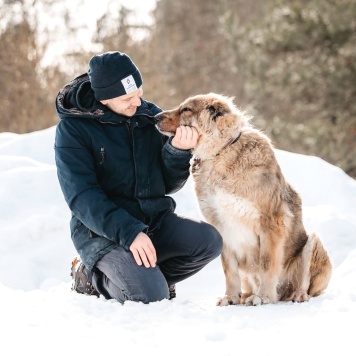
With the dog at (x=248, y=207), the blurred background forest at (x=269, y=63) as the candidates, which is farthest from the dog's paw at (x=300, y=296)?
the blurred background forest at (x=269, y=63)

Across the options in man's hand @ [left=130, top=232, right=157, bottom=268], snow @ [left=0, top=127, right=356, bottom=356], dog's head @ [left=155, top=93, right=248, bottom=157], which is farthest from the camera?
dog's head @ [left=155, top=93, right=248, bottom=157]

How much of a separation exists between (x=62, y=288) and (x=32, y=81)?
32.4 ft

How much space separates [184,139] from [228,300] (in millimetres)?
1133

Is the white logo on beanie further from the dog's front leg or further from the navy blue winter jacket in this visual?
the dog's front leg

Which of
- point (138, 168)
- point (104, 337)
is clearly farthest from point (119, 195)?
point (104, 337)

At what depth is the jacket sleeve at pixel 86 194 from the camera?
329 centimetres

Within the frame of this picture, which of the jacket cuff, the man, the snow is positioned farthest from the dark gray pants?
the jacket cuff

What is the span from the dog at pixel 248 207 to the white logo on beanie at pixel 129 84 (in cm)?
31

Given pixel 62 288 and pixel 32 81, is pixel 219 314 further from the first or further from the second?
pixel 32 81

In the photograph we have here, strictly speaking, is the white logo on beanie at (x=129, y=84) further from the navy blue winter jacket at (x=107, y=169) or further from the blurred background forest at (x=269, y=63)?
the blurred background forest at (x=269, y=63)

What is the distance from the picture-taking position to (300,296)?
3.82m

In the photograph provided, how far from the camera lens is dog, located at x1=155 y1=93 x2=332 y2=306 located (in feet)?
12.2

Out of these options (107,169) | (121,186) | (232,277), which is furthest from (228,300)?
(107,169)

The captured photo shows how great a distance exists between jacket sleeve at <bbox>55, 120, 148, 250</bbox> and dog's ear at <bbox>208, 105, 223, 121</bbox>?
899mm
